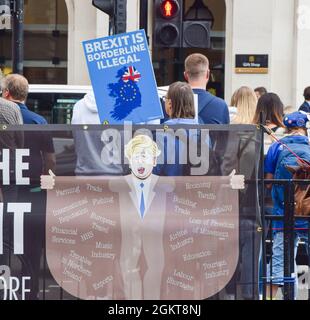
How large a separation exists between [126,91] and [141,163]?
1486 mm

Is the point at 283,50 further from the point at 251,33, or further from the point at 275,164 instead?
the point at 275,164

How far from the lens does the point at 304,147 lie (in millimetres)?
8750

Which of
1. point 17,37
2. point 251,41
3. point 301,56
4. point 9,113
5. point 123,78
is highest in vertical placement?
point 251,41

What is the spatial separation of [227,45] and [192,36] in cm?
1004

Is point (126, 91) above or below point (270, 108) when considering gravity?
above

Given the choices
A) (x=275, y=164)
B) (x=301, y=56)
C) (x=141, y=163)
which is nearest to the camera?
(x=141, y=163)

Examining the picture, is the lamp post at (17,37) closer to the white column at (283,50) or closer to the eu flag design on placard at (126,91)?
the eu flag design on placard at (126,91)

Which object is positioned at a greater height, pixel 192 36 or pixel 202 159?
pixel 192 36

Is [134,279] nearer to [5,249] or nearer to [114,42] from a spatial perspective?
[5,249]

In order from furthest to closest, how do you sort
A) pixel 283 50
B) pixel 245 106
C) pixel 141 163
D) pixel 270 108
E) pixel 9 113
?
pixel 283 50, pixel 245 106, pixel 270 108, pixel 9 113, pixel 141 163

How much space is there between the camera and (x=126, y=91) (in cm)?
814

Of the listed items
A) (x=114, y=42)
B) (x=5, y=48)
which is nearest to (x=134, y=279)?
(x=114, y=42)

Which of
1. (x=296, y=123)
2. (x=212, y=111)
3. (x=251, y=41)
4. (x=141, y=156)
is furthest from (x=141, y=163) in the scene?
(x=251, y=41)

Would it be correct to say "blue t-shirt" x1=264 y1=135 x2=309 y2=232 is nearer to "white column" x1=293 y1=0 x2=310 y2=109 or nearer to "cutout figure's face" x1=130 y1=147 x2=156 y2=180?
"cutout figure's face" x1=130 y1=147 x2=156 y2=180
